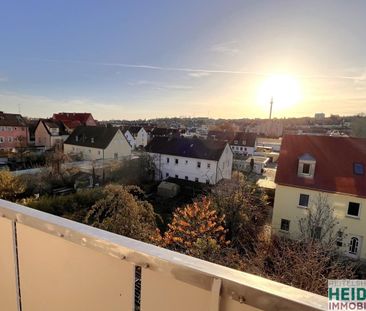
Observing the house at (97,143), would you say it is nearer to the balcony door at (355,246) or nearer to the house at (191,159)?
the house at (191,159)

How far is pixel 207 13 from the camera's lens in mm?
8539

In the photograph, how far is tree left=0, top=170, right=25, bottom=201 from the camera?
500 inches

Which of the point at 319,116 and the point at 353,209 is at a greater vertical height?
the point at 319,116

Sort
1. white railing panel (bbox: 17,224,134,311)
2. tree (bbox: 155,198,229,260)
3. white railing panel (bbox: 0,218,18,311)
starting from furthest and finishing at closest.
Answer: tree (bbox: 155,198,229,260) → white railing panel (bbox: 0,218,18,311) → white railing panel (bbox: 17,224,134,311)

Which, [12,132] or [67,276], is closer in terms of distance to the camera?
[67,276]

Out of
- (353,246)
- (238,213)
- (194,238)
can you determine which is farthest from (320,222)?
(194,238)

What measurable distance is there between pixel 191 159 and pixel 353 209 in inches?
552

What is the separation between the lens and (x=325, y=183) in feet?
41.6

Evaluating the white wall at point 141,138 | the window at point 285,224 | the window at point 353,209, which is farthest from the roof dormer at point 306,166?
the white wall at point 141,138

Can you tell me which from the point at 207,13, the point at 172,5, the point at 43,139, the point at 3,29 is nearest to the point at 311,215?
the point at 207,13

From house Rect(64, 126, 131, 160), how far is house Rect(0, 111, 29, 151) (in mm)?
7509

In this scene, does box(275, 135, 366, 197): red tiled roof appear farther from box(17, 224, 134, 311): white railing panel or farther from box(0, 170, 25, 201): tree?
box(0, 170, 25, 201): tree

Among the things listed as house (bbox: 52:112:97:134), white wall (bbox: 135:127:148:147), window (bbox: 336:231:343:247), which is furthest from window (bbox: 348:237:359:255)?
house (bbox: 52:112:97:134)

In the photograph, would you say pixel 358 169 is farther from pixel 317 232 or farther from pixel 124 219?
pixel 124 219
